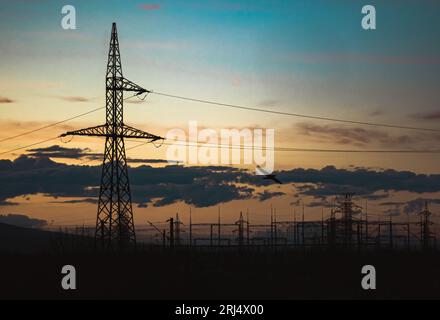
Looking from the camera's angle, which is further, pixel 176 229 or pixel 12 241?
pixel 12 241

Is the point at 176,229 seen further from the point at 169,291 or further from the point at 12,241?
the point at 12,241

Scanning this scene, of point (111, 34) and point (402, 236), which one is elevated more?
point (111, 34)

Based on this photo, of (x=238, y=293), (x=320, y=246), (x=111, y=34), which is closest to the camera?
(x=238, y=293)

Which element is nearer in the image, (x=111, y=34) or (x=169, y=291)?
(x=169, y=291)

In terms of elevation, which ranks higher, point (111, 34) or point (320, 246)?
point (111, 34)
